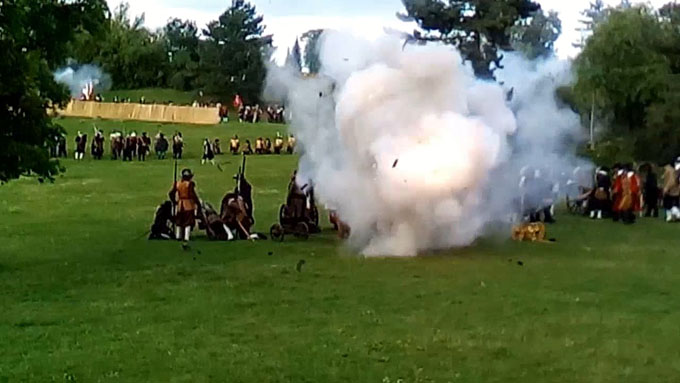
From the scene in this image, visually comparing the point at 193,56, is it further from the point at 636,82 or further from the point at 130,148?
the point at 636,82

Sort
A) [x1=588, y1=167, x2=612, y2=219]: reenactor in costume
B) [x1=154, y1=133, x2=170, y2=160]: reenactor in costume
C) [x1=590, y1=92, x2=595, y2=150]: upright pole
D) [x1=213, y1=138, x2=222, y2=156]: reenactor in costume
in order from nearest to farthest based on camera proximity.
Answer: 1. [x1=588, y1=167, x2=612, y2=219]: reenactor in costume
2. [x1=590, y1=92, x2=595, y2=150]: upright pole
3. [x1=154, y1=133, x2=170, y2=160]: reenactor in costume
4. [x1=213, y1=138, x2=222, y2=156]: reenactor in costume

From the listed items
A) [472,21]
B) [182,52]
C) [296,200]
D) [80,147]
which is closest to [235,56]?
[182,52]

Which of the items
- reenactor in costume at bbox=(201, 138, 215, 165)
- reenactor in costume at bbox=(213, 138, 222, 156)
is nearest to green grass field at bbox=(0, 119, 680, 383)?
reenactor in costume at bbox=(201, 138, 215, 165)

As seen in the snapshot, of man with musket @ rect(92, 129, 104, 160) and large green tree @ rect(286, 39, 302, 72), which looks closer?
large green tree @ rect(286, 39, 302, 72)

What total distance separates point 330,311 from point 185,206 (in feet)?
36.3

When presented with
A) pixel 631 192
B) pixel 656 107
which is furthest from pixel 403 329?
pixel 656 107

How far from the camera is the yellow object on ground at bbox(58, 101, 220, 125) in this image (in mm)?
85250

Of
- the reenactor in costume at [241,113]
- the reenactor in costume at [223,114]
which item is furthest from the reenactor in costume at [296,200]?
the reenactor in costume at [241,113]

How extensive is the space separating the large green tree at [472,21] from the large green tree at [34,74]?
2647cm

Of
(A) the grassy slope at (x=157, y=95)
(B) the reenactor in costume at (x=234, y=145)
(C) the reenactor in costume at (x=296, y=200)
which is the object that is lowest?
(C) the reenactor in costume at (x=296, y=200)

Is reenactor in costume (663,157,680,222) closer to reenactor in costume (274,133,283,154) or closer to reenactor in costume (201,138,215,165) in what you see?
reenactor in costume (201,138,215,165)

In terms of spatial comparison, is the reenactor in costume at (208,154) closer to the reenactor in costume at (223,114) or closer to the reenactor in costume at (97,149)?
the reenactor in costume at (97,149)

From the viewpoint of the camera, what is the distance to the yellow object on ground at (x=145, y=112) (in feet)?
280

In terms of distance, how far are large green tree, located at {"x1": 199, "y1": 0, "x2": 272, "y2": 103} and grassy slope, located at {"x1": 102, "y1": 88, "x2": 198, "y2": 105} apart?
332 cm
